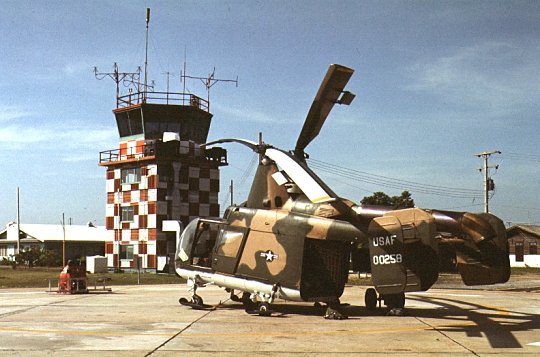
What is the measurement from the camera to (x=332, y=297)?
15.3m

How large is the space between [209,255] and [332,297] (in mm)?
5291

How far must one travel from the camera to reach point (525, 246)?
71.6 meters

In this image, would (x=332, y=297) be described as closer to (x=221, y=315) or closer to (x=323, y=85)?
(x=221, y=315)

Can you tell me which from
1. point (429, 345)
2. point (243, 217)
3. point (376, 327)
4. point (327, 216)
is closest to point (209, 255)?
point (243, 217)

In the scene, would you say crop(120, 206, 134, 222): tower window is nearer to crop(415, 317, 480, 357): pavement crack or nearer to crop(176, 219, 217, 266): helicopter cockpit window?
crop(176, 219, 217, 266): helicopter cockpit window

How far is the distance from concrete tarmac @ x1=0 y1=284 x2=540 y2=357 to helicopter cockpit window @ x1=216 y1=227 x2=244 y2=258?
5.95 feet

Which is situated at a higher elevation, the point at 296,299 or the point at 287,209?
the point at 287,209

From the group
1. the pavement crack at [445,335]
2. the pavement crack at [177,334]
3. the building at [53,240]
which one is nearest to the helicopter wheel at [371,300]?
the pavement crack at [445,335]

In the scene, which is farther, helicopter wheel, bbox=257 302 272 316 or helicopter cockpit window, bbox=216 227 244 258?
helicopter cockpit window, bbox=216 227 244 258

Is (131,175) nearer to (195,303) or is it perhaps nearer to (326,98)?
(195,303)

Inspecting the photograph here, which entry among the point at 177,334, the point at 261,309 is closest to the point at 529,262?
the point at 261,309

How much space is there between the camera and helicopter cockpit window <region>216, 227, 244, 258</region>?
55.4 feet

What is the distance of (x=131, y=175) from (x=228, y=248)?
31637 millimetres

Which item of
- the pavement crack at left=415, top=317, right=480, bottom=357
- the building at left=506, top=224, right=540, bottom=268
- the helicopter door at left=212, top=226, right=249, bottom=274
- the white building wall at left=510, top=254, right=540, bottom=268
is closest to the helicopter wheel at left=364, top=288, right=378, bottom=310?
the pavement crack at left=415, top=317, right=480, bottom=357
